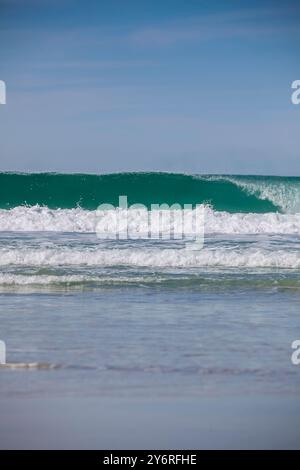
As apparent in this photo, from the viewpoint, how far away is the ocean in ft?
19.7

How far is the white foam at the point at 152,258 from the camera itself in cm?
1434

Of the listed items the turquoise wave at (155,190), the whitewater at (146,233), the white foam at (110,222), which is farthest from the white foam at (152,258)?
the turquoise wave at (155,190)

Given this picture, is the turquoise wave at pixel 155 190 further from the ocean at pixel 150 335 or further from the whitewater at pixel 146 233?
the ocean at pixel 150 335

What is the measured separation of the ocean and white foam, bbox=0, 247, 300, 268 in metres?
0.03

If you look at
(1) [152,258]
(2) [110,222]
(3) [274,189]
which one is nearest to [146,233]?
(2) [110,222]

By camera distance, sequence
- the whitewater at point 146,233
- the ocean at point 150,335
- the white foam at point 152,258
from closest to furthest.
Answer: the ocean at point 150,335
the whitewater at point 146,233
the white foam at point 152,258

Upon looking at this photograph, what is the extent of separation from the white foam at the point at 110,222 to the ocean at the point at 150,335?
22.3 inches

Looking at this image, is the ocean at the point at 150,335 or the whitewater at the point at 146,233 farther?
the whitewater at the point at 146,233

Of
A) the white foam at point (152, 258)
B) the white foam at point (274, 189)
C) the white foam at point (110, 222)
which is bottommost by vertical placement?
the white foam at point (152, 258)

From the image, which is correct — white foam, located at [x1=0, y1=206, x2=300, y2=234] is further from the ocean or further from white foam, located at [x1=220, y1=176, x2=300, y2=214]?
white foam, located at [x1=220, y1=176, x2=300, y2=214]

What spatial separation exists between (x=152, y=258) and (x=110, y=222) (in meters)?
7.61

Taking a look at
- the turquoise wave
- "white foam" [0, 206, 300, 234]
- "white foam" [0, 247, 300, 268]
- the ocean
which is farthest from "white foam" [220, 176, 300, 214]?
"white foam" [0, 247, 300, 268]
